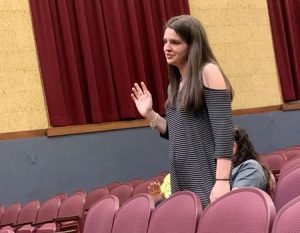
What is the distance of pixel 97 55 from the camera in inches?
157

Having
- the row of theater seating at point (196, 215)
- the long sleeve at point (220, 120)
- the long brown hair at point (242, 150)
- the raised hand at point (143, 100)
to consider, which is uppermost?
the raised hand at point (143, 100)

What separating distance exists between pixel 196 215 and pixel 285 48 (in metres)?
3.89

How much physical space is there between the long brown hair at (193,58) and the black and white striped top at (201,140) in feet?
0.07

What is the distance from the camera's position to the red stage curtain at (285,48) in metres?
4.85

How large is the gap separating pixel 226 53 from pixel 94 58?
1.19 metres

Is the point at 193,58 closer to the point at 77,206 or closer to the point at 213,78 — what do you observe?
the point at 213,78

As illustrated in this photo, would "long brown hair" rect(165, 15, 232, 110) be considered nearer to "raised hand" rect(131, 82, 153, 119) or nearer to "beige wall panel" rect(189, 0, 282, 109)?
"raised hand" rect(131, 82, 153, 119)

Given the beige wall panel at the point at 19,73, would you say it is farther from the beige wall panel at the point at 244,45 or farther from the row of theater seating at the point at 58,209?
the beige wall panel at the point at 244,45

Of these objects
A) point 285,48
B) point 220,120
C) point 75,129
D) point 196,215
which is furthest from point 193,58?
point 285,48

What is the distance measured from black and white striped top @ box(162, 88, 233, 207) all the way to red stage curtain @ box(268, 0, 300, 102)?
3.62 m

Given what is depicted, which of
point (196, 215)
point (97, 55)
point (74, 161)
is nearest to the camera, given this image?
point (196, 215)

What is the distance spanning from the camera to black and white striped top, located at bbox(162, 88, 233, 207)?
130 centimetres

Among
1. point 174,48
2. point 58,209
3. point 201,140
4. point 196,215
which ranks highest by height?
point 174,48

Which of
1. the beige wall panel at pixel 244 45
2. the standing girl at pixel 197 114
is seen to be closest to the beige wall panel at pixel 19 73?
the beige wall panel at pixel 244 45
